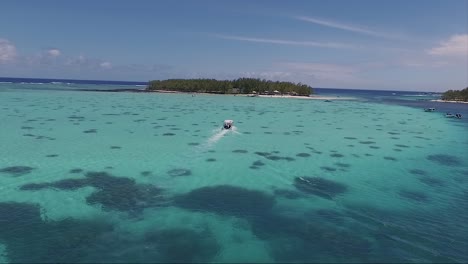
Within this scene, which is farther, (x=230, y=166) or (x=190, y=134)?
(x=190, y=134)

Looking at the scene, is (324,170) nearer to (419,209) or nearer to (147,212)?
(419,209)

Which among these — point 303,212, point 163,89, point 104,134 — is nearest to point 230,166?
point 303,212

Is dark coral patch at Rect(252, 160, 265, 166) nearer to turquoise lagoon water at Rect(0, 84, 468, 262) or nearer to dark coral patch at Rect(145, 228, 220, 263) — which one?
turquoise lagoon water at Rect(0, 84, 468, 262)

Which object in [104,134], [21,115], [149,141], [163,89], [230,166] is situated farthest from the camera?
[163,89]

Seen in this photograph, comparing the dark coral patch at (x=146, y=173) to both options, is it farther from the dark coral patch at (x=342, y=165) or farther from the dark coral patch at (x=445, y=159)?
the dark coral patch at (x=445, y=159)

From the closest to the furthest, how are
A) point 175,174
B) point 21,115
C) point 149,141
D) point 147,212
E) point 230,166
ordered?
point 147,212
point 175,174
point 230,166
point 149,141
point 21,115

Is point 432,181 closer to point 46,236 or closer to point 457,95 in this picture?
point 46,236
